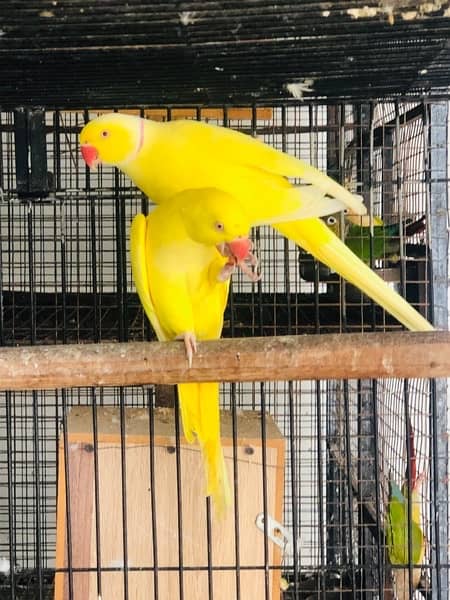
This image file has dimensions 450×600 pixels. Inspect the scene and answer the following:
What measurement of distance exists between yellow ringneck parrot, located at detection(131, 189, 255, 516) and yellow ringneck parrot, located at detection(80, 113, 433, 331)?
0.05 metres

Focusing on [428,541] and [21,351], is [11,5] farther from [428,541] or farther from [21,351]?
[428,541]

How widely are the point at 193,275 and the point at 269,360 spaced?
0.20 metres

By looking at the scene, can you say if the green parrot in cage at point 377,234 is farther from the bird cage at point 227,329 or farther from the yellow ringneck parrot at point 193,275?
the yellow ringneck parrot at point 193,275

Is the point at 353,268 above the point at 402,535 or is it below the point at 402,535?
above

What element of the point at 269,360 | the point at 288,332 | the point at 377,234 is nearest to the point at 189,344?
the point at 269,360

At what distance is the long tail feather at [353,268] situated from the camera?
0.85m

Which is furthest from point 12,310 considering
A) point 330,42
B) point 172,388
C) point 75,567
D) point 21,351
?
point 330,42

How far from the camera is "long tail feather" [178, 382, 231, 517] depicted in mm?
986

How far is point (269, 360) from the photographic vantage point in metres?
0.77

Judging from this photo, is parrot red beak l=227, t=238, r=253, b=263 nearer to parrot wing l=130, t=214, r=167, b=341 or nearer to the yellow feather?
the yellow feather

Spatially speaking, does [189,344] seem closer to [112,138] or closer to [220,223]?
[220,223]

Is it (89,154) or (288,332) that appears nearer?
(89,154)

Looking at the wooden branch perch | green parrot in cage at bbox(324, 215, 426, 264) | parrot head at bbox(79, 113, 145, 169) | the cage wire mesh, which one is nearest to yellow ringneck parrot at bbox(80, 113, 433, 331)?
parrot head at bbox(79, 113, 145, 169)

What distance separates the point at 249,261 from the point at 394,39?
1.05ft
